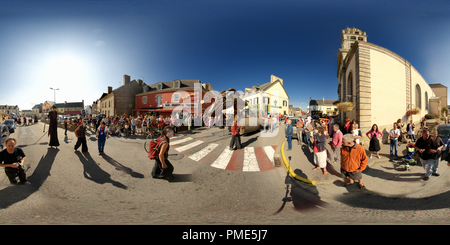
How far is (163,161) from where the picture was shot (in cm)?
154

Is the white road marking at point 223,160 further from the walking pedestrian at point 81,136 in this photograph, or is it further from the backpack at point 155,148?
the walking pedestrian at point 81,136

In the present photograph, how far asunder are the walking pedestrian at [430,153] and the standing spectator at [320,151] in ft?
4.41

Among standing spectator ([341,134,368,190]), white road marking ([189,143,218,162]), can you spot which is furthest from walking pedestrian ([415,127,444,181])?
white road marking ([189,143,218,162])

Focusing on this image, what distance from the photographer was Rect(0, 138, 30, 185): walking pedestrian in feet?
4.73

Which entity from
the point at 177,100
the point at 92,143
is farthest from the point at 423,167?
the point at 92,143

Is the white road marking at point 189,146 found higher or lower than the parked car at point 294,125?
lower

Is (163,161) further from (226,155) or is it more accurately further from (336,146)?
(336,146)

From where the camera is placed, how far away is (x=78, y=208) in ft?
4.21

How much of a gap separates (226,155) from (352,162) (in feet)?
6.58

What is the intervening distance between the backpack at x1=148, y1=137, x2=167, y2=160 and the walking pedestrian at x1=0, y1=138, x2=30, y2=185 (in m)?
1.36

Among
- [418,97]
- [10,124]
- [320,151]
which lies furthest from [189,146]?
[418,97]

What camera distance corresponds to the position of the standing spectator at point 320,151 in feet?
6.61

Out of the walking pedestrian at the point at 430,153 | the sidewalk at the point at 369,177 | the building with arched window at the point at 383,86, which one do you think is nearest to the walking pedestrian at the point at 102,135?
the sidewalk at the point at 369,177
